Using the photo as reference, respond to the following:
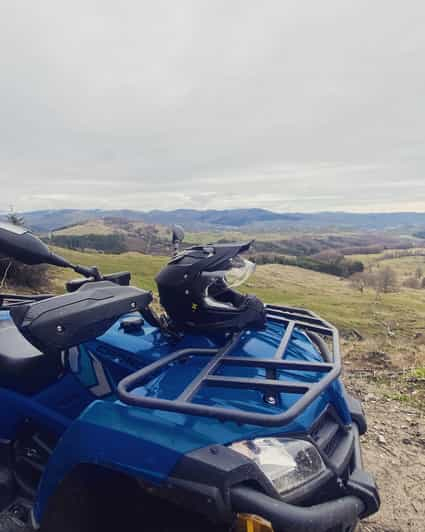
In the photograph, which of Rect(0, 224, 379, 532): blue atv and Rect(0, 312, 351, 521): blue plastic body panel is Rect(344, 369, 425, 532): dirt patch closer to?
Rect(0, 224, 379, 532): blue atv

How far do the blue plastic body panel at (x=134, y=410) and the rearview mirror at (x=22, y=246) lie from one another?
72 centimetres

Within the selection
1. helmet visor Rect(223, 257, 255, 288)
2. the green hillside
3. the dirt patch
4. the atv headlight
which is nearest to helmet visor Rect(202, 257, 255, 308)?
helmet visor Rect(223, 257, 255, 288)

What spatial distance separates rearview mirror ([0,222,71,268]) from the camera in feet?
7.59

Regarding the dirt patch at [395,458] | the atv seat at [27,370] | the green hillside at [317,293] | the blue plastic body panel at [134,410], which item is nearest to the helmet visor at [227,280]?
the blue plastic body panel at [134,410]

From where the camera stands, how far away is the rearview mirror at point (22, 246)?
231cm

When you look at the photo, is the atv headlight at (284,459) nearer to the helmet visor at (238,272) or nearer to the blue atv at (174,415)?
the blue atv at (174,415)

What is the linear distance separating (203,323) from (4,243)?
1303 millimetres

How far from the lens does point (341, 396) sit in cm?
273

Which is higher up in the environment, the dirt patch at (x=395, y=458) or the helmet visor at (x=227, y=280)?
the helmet visor at (x=227, y=280)

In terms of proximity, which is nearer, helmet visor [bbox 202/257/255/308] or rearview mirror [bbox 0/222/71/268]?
rearview mirror [bbox 0/222/71/268]

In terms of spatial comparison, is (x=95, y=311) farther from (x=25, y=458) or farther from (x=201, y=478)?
(x=25, y=458)

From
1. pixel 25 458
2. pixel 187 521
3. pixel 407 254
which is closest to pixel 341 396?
pixel 187 521

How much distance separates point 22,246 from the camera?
235cm

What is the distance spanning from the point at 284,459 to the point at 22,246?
72.2 inches
